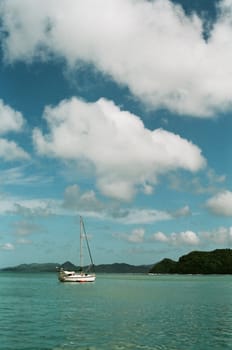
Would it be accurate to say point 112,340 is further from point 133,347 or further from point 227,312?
point 227,312

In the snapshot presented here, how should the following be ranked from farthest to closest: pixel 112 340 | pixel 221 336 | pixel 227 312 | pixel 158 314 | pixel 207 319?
pixel 227 312 < pixel 158 314 < pixel 207 319 < pixel 221 336 < pixel 112 340

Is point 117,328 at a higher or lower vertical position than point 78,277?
lower

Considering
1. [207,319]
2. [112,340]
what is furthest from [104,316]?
[112,340]

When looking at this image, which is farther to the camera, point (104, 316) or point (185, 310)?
point (185, 310)

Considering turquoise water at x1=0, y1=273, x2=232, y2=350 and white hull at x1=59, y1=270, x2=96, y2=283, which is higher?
white hull at x1=59, y1=270, x2=96, y2=283

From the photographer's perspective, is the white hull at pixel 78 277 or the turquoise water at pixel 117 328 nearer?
the turquoise water at pixel 117 328

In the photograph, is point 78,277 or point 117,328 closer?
point 117,328

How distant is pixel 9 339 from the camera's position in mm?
37531

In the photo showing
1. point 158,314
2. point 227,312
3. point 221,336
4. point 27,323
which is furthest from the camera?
point 227,312

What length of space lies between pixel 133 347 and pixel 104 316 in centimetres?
1868

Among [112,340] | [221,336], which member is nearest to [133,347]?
[112,340]

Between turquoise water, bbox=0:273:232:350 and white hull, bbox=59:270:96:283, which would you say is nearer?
turquoise water, bbox=0:273:232:350

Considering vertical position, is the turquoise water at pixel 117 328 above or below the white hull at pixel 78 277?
below

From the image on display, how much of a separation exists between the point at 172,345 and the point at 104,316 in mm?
18250
